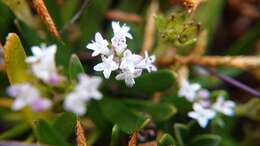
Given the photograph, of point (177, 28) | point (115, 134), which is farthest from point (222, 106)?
point (115, 134)

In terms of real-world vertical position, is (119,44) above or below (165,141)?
above

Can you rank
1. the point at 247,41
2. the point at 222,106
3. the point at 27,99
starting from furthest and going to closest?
the point at 247,41 → the point at 222,106 → the point at 27,99

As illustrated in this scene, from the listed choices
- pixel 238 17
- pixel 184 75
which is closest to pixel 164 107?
pixel 184 75

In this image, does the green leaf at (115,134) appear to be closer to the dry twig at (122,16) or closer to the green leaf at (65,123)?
the green leaf at (65,123)

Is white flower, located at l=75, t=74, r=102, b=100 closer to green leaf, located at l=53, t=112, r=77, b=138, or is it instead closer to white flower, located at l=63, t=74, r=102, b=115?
white flower, located at l=63, t=74, r=102, b=115

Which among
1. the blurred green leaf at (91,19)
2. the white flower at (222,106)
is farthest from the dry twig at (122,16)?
the white flower at (222,106)

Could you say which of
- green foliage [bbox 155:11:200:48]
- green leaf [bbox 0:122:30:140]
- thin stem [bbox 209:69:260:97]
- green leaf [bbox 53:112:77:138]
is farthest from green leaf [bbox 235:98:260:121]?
green leaf [bbox 0:122:30:140]

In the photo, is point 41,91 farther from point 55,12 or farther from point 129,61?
point 55,12
